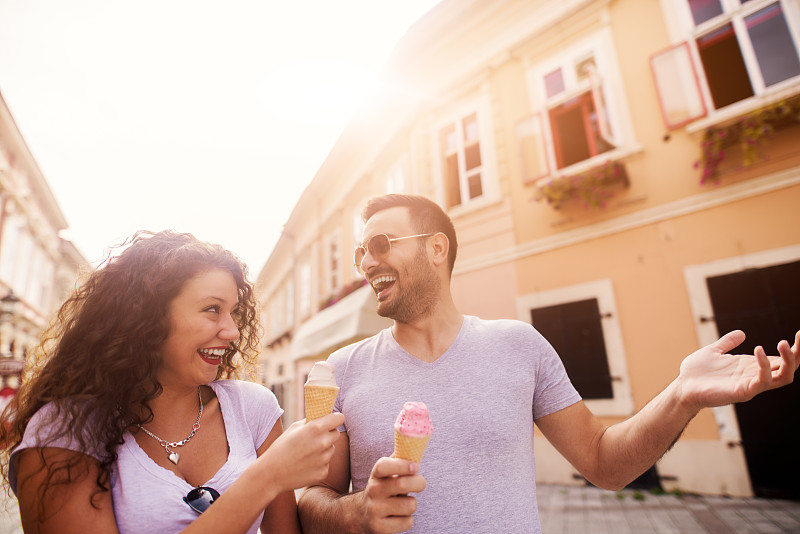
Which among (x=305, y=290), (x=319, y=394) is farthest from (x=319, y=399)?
(x=305, y=290)

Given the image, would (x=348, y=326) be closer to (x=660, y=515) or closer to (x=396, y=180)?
(x=396, y=180)

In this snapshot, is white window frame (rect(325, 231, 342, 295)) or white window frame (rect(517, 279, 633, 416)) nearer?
white window frame (rect(517, 279, 633, 416))

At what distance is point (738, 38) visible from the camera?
5.29 m

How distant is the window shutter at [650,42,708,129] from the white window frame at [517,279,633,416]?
244cm

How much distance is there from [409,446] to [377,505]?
0.20m

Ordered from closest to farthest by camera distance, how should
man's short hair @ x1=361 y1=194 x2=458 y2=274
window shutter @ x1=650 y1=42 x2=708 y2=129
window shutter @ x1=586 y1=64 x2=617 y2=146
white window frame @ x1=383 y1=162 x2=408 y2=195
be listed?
man's short hair @ x1=361 y1=194 x2=458 y2=274
window shutter @ x1=650 y1=42 x2=708 y2=129
window shutter @ x1=586 y1=64 x2=617 y2=146
white window frame @ x1=383 y1=162 x2=408 y2=195

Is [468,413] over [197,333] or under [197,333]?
under

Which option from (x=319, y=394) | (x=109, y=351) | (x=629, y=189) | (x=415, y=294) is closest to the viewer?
(x=319, y=394)

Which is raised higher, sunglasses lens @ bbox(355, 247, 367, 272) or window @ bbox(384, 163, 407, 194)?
window @ bbox(384, 163, 407, 194)

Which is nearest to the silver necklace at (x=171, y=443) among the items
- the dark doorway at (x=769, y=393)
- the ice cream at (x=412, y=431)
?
the ice cream at (x=412, y=431)

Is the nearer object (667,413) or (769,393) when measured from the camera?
(667,413)

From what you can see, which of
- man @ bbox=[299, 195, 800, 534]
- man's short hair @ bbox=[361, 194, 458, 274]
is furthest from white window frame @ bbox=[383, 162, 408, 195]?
man @ bbox=[299, 195, 800, 534]

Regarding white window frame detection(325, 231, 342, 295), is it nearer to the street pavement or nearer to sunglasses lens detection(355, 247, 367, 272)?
the street pavement

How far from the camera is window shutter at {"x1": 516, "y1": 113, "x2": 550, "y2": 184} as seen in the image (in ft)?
22.0
